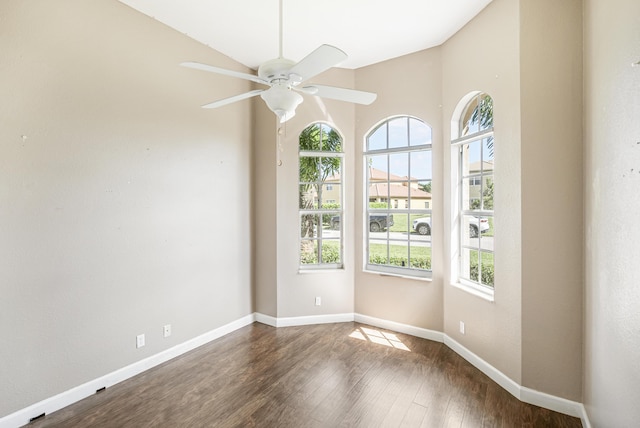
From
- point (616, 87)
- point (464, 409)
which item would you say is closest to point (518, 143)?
point (616, 87)

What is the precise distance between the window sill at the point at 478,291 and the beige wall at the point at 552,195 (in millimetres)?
378

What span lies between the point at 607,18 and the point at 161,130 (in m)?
3.39

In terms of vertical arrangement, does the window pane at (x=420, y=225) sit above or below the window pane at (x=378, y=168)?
below

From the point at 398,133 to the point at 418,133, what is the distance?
0.25 metres

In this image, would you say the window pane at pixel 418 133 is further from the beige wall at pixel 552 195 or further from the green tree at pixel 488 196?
the beige wall at pixel 552 195

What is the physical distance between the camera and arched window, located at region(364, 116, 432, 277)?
3574mm

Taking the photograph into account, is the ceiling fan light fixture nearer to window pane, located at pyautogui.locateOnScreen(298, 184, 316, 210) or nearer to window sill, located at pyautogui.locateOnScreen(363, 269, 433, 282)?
window pane, located at pyautogui.locateOnScreen(298, 184, 316, 210)

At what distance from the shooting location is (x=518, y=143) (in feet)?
7.74

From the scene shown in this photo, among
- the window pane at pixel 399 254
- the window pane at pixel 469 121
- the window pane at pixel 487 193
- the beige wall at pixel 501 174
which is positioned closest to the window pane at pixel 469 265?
the beige wall at pixel 501 174

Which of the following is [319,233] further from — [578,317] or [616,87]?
[616,87]

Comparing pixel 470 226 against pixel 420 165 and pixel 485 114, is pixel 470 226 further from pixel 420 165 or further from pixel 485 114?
Answer: pixel 485 114

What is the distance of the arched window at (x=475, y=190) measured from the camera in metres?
2.85

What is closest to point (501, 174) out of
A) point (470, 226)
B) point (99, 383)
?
point (470, 226)

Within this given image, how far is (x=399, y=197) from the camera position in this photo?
3756mm
